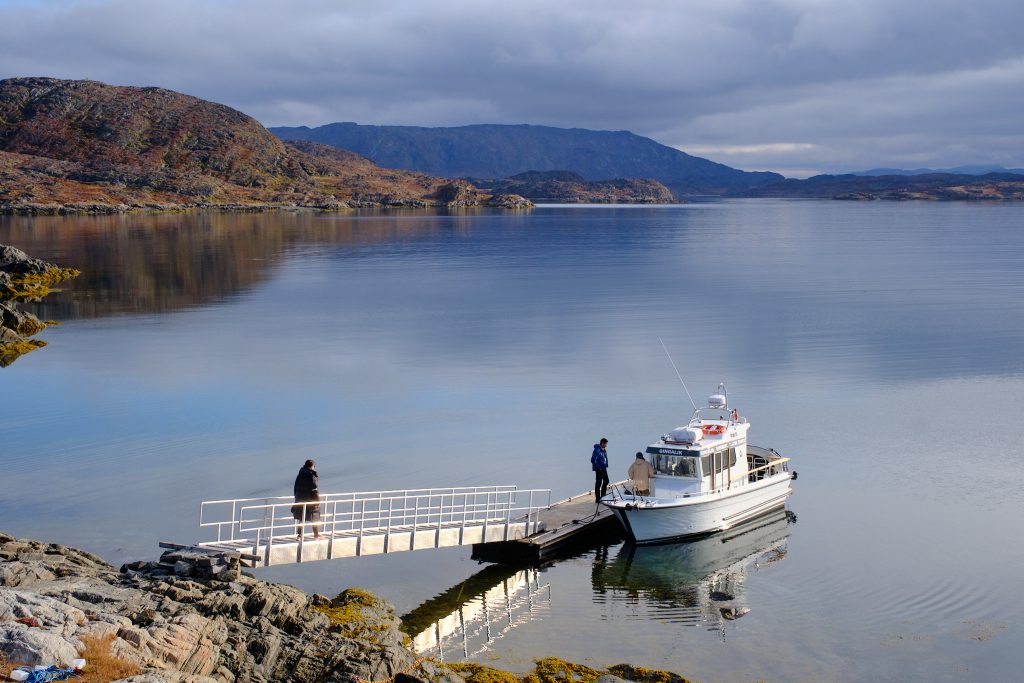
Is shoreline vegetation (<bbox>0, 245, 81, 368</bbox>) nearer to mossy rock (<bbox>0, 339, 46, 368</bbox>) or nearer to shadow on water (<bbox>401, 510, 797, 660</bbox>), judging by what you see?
mossy rock (<bbox>0, 339, 46, 368</bbox>)

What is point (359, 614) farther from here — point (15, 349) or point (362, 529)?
point (15, 349)

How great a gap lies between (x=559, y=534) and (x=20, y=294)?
53089 mm

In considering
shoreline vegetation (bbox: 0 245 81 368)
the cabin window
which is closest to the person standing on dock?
the cabin window

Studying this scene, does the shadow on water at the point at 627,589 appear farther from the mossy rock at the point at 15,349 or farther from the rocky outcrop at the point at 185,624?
the mossy rock at the point at 15,349

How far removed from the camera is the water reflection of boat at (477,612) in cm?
1878

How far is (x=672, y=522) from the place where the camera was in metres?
24.5

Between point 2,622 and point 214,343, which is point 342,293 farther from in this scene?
A: point 2,622

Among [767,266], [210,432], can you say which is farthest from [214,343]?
[767,266]

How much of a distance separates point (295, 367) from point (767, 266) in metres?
65.8

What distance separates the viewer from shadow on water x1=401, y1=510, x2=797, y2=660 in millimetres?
19531

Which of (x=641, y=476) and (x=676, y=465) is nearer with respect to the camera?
(x=641, y=476)

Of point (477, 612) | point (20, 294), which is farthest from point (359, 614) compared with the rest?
point (20, 294)

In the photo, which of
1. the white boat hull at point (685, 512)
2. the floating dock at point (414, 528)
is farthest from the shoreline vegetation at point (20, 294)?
the white boat hull at point (685, 512)

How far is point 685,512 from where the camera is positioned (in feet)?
80.5
